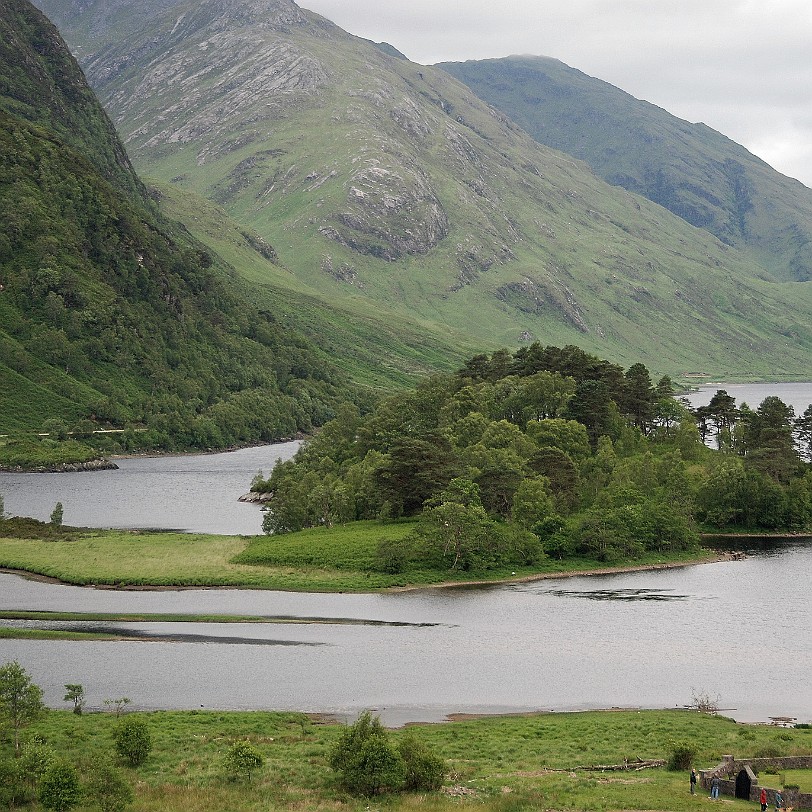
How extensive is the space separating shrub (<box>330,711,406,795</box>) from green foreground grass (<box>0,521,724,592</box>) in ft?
232

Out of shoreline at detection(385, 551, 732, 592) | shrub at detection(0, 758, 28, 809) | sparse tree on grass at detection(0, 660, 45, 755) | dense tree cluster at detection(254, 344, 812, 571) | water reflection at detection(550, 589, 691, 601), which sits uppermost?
dense tree cluster at detection(254, 344, 812, 571)

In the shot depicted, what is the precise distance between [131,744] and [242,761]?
28.8 ft

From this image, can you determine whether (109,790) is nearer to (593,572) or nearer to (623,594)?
(623,594)

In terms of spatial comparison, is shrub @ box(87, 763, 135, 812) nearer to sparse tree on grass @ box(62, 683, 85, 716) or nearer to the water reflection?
sparse tree on grass @ box(62, 683, 85, 716)

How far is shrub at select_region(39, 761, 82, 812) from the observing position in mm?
60156

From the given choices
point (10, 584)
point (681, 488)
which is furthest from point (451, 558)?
point (10, 584)

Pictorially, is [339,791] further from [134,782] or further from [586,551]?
[586,551]

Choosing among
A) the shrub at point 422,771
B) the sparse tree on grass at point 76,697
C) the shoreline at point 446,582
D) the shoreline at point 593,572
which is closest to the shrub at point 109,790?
the shrub at point 422,771

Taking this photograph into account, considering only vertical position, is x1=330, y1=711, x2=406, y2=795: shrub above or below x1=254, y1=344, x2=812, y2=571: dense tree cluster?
below

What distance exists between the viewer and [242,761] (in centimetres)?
6638

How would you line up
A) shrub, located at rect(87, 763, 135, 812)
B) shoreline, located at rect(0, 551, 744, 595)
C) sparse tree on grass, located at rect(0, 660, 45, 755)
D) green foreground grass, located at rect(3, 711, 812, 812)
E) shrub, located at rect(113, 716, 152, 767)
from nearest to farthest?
1. shrub, located at rect(87, 763, 135, 812)
2. green foreground grass, located at rect(3, 711, 812, 812)
3. shrub, located at rect(113, 716, 152, 767)
4. sparse tree on grass, located at rect(0, 660, 45, 755)
5. shoreline, located at rect(0, 551, 744, 595)

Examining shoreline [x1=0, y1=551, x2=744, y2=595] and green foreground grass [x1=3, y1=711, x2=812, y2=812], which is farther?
shoreline [x1=0, y1=551, x2=744, y2=595]

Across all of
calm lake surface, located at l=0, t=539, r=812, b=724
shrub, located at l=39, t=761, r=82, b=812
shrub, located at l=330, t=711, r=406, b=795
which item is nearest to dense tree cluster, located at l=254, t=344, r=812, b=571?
calm lake surface, located at l=0, t=539, r=812, b=724

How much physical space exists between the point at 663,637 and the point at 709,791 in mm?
52686
